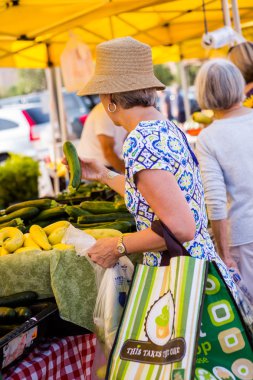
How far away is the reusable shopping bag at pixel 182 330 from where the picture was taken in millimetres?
1896

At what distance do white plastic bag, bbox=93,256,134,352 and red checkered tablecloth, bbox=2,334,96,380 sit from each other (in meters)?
0.21

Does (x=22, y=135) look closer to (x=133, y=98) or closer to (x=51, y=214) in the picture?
(x=51, y=214)

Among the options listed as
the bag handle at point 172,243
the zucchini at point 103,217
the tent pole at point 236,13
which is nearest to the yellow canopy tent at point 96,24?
the tent pole at point 236,13

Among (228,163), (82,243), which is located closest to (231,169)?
(228,163)

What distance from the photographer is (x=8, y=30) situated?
582 centimetres

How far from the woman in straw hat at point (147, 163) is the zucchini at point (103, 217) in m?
0.89

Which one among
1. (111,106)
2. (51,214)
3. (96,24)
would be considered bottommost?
(51,214)

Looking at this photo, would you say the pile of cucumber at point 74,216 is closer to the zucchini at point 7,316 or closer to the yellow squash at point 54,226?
the yellow squash at point 54,226

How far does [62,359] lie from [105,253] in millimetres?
596

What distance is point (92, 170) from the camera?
2955 millimetres

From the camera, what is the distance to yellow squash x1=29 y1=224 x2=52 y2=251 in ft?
9.21

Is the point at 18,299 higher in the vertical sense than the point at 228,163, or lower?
lower

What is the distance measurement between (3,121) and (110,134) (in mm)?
7759

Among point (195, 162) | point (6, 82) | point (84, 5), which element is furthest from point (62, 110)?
point (6, 82)
